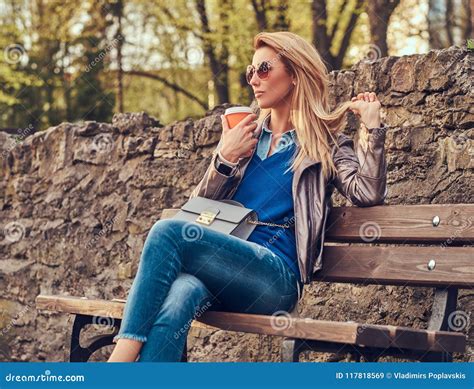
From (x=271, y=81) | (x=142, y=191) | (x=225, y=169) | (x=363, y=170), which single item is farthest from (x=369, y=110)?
(x=142, y=191)

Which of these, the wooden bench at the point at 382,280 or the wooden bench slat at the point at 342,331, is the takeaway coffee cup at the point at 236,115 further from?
the wooden bench slat at the point at 342,331

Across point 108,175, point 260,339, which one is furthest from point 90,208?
point 260,339

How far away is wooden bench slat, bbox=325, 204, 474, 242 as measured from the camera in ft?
13.0

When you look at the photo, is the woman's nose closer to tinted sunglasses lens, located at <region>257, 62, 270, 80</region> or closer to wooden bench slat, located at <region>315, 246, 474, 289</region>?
tinted sunglasses lens, located at <region>257, 62, 270, 80</region>

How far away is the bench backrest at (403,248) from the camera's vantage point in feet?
12.9

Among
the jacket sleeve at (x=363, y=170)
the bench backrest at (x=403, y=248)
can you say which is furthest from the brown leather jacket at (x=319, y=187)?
the bench backrest at (x=403, y=248)

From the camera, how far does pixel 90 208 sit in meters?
6.73

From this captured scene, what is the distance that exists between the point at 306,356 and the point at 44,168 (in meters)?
2.77

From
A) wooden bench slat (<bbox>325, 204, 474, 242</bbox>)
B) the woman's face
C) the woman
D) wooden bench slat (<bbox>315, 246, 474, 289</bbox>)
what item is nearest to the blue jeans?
the woman

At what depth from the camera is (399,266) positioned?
4094 mm

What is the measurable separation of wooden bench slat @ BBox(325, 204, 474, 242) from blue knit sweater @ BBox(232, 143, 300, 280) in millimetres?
299

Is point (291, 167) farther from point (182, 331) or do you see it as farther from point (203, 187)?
point (182, 331)

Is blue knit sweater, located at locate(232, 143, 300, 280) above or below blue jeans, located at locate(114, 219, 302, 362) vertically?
above

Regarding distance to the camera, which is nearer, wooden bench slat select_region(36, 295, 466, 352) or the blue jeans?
wooden bench slat select_region(36, 295, 466, 352)
